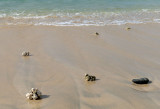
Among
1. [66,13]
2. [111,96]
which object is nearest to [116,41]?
[111,96]

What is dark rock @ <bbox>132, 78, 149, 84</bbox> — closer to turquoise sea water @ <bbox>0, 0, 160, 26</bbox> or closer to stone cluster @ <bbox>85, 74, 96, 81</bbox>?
stone cluster @ <bbox>85, 74, 96, 81</bbox>

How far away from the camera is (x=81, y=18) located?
11984 mm

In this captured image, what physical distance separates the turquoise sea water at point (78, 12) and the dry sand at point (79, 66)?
165 centimetres

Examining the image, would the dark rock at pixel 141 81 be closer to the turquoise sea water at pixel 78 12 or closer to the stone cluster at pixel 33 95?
the stone cluster at pixel 33 95

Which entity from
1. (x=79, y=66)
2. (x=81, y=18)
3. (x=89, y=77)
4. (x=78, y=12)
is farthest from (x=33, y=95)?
(x=78, y=12)

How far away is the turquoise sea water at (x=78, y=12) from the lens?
1135 cm

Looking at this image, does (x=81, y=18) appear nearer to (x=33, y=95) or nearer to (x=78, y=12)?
(x=78, y=12)

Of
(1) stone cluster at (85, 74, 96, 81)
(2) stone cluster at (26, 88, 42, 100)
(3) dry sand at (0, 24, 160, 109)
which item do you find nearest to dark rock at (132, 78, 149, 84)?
(3) dry sand at (0, 24, 160, 109)

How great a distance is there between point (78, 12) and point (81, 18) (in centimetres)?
143

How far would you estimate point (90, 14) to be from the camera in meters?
12.8

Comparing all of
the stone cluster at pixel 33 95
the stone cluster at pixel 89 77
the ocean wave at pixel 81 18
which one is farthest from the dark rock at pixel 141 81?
the ocean wave at pixel 81 18

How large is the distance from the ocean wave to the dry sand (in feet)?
3.95

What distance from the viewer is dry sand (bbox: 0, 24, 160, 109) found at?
15.0 feet

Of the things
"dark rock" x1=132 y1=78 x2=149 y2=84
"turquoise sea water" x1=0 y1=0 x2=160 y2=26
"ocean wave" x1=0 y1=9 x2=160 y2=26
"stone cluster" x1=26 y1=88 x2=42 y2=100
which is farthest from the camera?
"turquoise sea water" x1=0 y1=0 x2=160 y2=26
